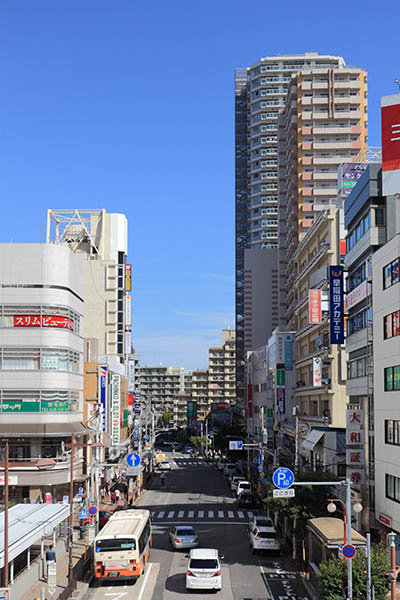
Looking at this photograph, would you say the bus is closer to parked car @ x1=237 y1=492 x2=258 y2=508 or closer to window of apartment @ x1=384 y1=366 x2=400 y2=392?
window of apartment @ x1=384 y1=366 x2=400 y2=392

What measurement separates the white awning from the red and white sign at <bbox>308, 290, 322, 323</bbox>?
355 inches

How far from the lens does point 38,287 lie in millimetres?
65125

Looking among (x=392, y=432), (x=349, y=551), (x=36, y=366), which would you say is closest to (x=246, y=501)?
(x=36, y=366)

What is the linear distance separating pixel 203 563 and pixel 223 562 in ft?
23.4

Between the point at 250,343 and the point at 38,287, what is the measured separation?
90690 millimetres

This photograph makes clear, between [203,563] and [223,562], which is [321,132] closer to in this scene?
[223,562]

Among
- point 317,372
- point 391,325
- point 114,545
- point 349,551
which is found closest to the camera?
point 349,551

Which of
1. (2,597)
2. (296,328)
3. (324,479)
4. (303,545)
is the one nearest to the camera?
(2,597)

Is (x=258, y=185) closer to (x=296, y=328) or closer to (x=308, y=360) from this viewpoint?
(x=296, y=328)

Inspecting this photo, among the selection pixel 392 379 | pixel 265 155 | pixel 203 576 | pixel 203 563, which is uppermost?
pixel 265 155

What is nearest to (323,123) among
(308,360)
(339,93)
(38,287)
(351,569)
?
(339,93)

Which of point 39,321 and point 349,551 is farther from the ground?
point 39,321

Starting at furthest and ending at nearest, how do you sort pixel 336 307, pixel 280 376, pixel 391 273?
pixel 280 376
pixel 336 307
pixel 391 273

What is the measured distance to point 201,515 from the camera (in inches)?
2493
